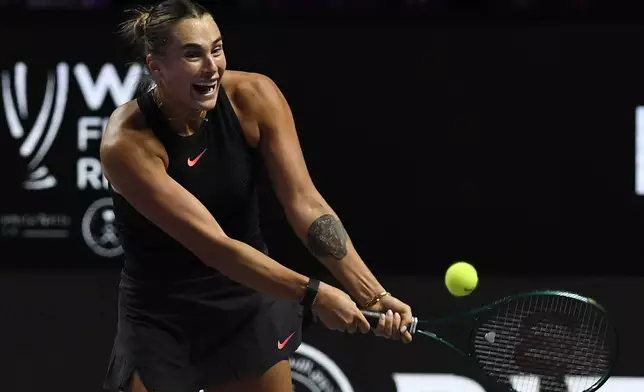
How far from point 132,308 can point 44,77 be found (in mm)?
1608

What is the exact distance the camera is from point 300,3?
5.40m

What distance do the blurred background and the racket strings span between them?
2.63 feet

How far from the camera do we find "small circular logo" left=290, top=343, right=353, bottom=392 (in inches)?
192

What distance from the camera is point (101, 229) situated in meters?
4.96

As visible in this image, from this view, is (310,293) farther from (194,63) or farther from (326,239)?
(194,63)

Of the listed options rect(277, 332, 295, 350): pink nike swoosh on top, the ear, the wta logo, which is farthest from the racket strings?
the wta logo

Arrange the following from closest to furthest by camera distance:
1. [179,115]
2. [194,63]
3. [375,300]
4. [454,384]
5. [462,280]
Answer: [194,63] < [179,115] < [375,300] < [462,280] < [454,384]

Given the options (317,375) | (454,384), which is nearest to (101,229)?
(317,375)

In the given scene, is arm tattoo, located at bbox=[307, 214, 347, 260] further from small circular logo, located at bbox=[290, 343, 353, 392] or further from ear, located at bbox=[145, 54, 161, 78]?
small circular logo, located at bbox=[290, 343, 353, 392]

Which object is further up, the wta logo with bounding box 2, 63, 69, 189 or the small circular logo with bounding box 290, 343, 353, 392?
the wta logo with bounding box 2, 63, 69, 189

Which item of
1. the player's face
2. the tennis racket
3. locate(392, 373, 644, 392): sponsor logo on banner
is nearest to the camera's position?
the player's face

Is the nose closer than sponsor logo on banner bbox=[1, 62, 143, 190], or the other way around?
the nose

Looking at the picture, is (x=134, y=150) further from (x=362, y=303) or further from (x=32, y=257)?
(x=32, y=257)

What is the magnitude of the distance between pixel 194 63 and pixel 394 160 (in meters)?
1.72
